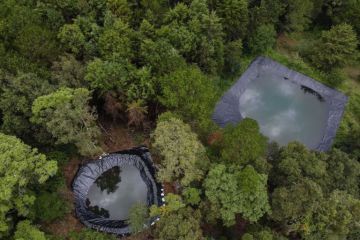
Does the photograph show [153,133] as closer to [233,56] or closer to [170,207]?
[170,207]

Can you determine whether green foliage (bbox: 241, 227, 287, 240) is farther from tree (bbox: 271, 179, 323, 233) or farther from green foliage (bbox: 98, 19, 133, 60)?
green foliage (bbox: 98, 19, 133, 60)

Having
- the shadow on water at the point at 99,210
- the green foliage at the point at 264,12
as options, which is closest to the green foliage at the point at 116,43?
the shadow on water at the point at 99,210

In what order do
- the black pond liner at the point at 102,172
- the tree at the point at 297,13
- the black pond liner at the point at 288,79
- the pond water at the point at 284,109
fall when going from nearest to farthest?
the black pond liner at the point at 102,172 < the black pond liner at the point at 288,79 < the pond water at the point at 284,109 < the tree at the point at 297,13

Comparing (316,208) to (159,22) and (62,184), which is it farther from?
(159,22)

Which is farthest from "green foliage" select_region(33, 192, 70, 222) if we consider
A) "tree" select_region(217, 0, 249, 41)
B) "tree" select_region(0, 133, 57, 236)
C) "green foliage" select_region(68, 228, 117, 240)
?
"tree" select_region(217, 0, 249, 41)

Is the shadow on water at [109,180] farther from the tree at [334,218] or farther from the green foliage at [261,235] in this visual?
the tree at [334,218]
